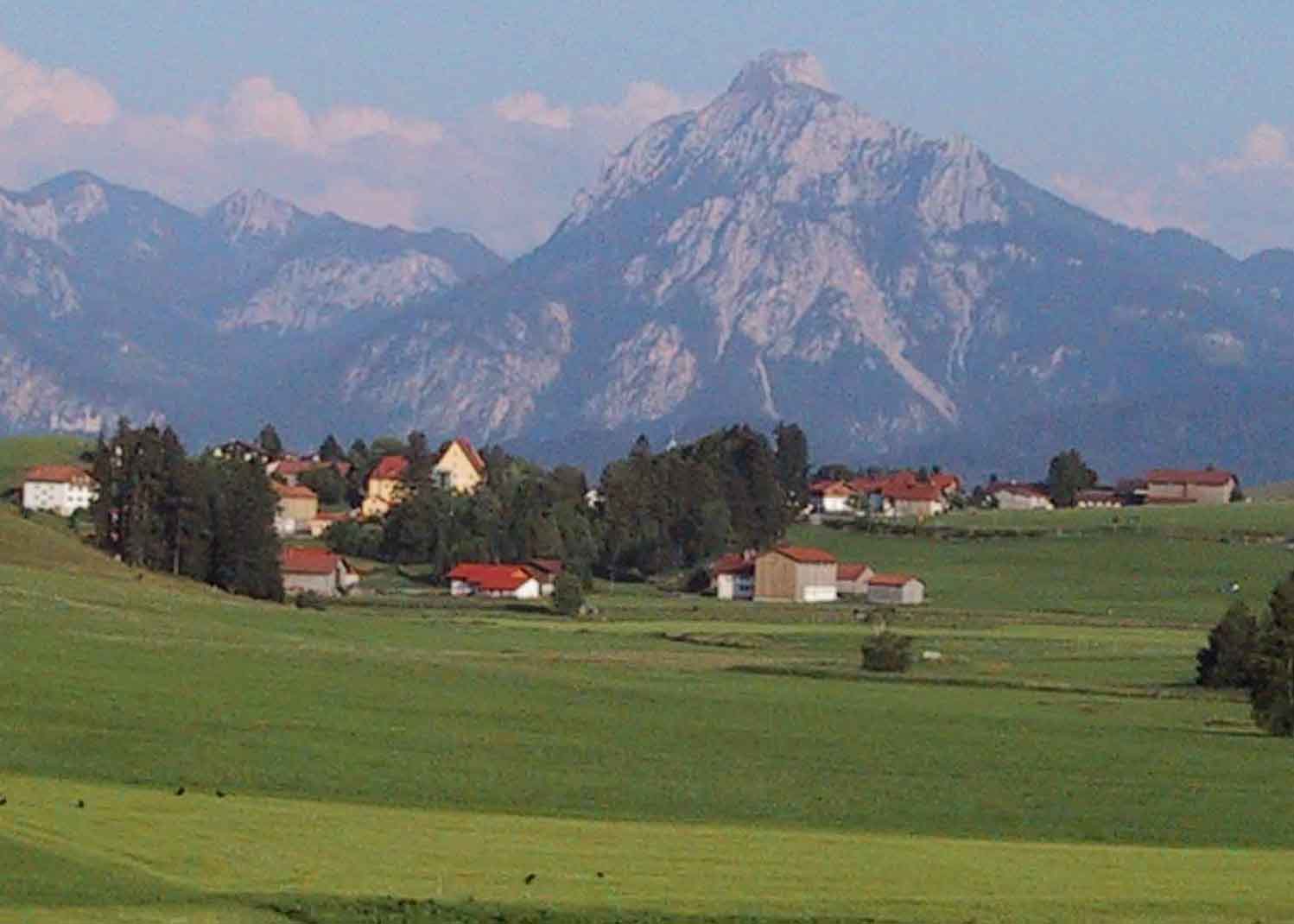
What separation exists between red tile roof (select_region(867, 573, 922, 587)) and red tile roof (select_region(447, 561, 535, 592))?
63.7ft

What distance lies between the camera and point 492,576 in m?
153

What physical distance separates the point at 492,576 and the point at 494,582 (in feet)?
3.85

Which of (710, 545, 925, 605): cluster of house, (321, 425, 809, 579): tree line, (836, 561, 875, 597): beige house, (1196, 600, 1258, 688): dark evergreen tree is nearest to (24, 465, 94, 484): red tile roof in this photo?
(321, 425, 809, 579): tree line

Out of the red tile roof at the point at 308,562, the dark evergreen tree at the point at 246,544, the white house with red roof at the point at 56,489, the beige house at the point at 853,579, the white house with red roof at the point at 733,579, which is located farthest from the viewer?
the white house with red roof at the point at 56,489

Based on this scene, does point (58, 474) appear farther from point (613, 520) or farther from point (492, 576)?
point (492, 576)

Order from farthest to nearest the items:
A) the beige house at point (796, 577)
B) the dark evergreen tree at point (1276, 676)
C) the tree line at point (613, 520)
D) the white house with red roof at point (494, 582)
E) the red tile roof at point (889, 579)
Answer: the tree line at point (613, 520)
the beige house at point (796, 577)
the red tile roof at point (889, 579)
the white house with red roof at point (494, 582)
the dark evergreen tree at point (1276, 676)

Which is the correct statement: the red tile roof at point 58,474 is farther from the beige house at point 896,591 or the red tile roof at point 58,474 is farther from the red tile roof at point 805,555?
the beige house at point 896,591

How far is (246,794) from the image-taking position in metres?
41.5

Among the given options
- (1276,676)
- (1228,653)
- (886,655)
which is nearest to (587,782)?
(1276,676)

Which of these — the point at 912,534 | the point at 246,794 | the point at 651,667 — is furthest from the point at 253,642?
the point at 912,534

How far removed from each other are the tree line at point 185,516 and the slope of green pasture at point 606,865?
8972 centimetres

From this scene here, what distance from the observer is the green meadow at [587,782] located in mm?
33031

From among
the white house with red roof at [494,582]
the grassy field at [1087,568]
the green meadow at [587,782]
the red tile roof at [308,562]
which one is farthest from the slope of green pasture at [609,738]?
the white house with red roof at [494,582]

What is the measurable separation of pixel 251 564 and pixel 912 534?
7288cm
